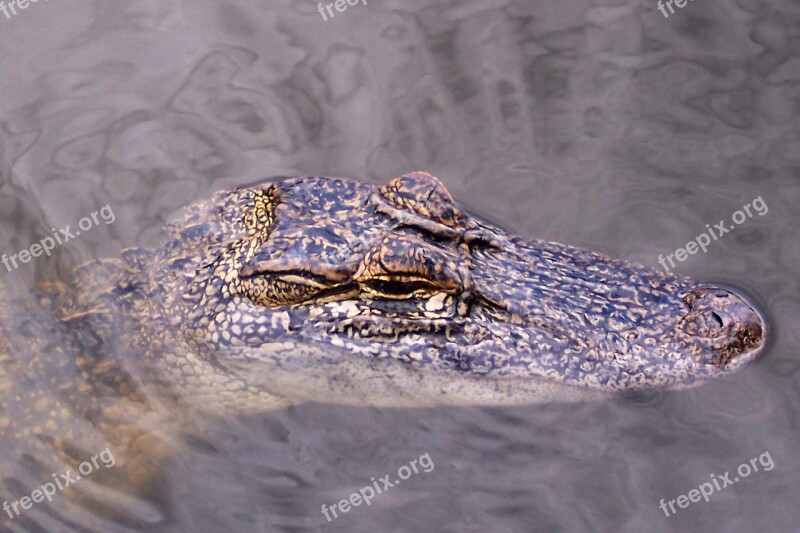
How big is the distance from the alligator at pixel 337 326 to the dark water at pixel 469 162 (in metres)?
0.29

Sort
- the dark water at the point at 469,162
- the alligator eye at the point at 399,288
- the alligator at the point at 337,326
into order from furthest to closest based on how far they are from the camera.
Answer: the dark water at the point at 469,162 → the alligator at the point at 337,326 → the alligator eye at the point at 399,288

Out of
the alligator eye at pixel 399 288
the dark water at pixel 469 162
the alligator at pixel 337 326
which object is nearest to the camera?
Answer: the alligator eye at pixel 399 288

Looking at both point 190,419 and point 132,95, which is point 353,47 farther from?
point 190,419

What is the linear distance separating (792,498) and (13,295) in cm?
481

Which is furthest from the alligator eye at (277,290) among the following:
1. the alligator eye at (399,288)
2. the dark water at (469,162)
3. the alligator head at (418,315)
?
the dark water at (469,162)

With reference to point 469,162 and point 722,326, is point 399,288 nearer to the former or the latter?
point 722,326

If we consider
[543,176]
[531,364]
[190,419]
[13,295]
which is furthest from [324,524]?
[543,176]

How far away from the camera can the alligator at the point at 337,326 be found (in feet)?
14.1

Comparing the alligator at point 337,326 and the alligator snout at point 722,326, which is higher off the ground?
the alligator at point 337,326

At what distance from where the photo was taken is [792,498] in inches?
171

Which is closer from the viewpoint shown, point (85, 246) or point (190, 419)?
point (190, 419)

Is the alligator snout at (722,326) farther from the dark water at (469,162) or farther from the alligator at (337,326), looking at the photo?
the dark water at (469,162)

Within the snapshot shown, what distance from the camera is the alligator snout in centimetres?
437

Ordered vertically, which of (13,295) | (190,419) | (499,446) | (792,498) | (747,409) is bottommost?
(792,498)
